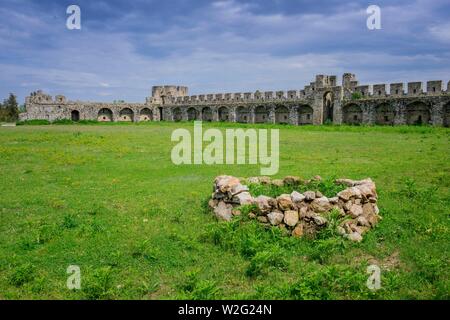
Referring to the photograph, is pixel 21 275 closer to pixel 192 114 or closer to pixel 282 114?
pixel 282 114

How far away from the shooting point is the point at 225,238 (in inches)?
297

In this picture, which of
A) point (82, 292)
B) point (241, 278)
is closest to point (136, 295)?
point (82, 292)

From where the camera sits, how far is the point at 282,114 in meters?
55.1

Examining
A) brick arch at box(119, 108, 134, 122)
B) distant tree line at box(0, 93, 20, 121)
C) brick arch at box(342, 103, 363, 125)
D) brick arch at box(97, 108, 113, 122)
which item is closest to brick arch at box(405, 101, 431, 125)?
brick arch at box(342, 103, 363, 125)

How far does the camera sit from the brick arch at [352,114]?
46844 mm

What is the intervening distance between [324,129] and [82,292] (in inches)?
1409

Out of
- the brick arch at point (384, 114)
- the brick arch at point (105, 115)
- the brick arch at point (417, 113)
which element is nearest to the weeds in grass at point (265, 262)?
the brick arch at point (417, 113)

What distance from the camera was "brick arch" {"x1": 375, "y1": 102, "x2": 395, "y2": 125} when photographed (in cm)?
4443

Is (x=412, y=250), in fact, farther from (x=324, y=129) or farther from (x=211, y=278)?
(x=324, y=129)

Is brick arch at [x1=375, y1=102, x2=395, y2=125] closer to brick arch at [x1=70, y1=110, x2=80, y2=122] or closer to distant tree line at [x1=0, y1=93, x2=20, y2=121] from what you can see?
brick arch at [x1=70, y1=110, x2=80, y2=122]

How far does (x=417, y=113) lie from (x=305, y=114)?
46.5ft

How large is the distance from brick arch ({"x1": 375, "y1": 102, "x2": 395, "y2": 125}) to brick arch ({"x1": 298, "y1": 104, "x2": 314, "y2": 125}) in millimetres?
8505

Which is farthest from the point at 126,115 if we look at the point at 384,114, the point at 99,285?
the point at 99,285

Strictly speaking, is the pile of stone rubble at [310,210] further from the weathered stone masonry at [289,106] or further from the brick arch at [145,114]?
the brick arch at [145,114]
